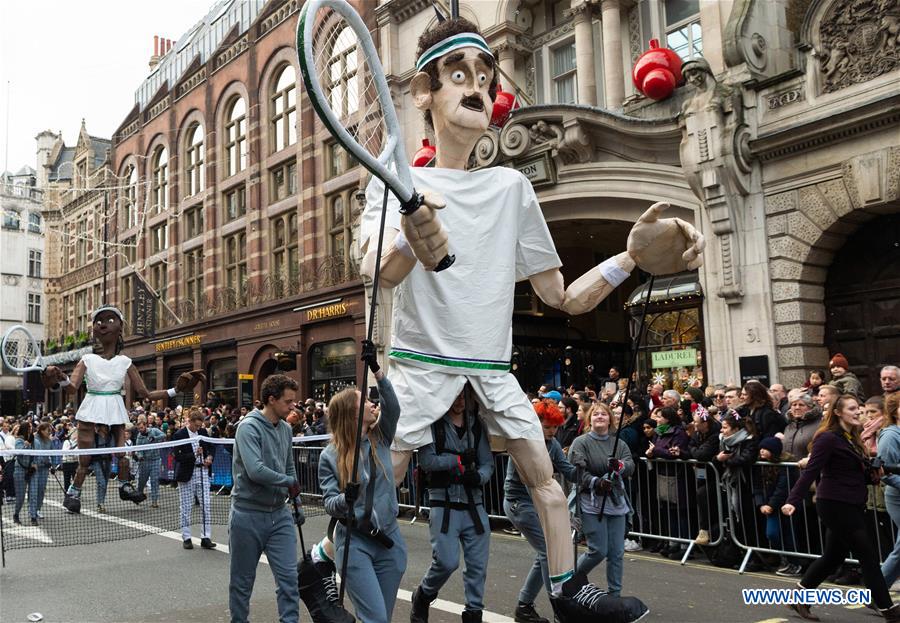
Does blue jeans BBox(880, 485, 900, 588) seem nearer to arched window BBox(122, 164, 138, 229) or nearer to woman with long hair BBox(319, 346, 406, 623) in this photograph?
woman with long hair BBox(319, 346, 406, 623)

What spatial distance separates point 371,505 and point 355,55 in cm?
225

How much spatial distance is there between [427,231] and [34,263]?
57.2 metres

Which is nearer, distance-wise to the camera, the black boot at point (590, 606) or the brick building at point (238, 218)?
the black boot at point (590, 606)

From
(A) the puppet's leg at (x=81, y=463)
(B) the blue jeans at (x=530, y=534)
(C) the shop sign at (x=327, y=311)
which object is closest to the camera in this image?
(B) the blue jeans at (x=530, y=534)

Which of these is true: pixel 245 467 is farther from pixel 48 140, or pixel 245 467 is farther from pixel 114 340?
pixel 48 140

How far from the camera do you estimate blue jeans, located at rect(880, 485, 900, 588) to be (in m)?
5.73

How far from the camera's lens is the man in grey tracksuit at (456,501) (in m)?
4.37

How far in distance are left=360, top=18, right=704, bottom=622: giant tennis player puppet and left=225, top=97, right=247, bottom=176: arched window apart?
77.0 ft

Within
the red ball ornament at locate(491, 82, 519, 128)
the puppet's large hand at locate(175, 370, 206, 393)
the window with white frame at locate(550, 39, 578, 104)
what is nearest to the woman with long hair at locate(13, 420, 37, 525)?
the puppet's large hand at locate(175, 370, 206, 393)

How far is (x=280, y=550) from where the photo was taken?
4844 millimetres

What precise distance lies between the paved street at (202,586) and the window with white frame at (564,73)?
10297 millimetres

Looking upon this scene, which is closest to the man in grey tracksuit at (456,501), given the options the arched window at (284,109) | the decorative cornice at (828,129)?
the decorative cornice at (828,129)

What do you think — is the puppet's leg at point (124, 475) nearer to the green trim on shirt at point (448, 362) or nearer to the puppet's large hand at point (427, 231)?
the green trim on shirt at point (448, 362)

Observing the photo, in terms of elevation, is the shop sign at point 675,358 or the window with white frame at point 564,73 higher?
the window with white frame at point 564,73
